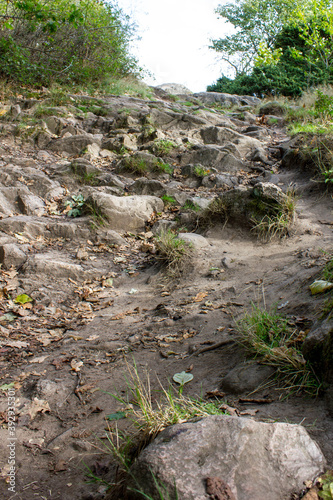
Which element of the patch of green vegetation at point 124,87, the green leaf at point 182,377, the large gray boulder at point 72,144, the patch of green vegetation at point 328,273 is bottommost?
the green leaf at point 182,377

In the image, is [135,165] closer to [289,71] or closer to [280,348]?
[280,348]

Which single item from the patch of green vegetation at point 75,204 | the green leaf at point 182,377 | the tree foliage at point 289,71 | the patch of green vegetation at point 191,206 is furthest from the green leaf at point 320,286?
the tree foliage at point 289,71

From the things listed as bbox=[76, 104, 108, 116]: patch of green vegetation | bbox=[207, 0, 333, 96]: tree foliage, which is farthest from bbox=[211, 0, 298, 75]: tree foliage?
bbox=[76, 104, 108, 116]: patch of green vegetation

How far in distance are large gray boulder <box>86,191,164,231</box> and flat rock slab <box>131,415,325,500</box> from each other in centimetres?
474

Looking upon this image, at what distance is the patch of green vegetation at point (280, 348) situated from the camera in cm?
227

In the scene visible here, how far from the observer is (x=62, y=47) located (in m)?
11.5

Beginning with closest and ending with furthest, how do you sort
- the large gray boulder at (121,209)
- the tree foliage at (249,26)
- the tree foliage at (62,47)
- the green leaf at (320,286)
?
the green leaf at (320,286) < the large gray boulder at (121,209) < the tree foliage at (62,47) < the tree foliage at (249,26)

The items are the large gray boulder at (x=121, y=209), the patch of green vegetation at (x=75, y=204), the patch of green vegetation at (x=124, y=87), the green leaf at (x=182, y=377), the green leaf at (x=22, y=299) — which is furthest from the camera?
the patch of green vegetation at (x=124, y=87)

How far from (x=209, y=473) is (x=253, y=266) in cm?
341

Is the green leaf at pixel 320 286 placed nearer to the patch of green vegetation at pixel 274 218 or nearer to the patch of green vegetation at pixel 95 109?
the patch of green vegetation at pixel 274 218

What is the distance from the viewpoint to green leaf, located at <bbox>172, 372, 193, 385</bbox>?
2782 millimetres

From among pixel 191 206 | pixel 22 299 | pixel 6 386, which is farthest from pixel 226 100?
pixel 6 386

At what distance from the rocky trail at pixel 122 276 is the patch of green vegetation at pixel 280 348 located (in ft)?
0.28

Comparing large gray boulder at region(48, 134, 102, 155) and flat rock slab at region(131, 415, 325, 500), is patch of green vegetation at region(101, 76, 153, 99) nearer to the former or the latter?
large gray boulder at region(48, 134, 102, 155)
